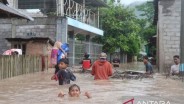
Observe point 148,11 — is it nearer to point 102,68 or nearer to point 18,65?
point 18,65

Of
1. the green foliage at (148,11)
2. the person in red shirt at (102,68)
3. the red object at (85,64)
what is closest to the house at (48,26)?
the red object at (85,64)

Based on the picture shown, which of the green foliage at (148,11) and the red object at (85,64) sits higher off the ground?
the green foliage at (148,11)

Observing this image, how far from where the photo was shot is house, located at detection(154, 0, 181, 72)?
2033cm

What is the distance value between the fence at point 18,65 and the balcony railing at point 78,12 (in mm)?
5758

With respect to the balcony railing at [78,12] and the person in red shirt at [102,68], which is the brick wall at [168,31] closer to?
the balcony railing at [78,12]

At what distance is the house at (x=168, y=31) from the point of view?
20.3m

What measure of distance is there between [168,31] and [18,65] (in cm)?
858

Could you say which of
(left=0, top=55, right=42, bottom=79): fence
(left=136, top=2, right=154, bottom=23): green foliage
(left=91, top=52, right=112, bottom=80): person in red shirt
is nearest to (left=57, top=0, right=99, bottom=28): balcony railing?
(left=0, top=55, right=42, bottom=79): fence

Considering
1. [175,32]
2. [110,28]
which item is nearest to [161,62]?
[175,32]

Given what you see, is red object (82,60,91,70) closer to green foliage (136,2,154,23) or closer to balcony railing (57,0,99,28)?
balcony railing (57,0,99,28)

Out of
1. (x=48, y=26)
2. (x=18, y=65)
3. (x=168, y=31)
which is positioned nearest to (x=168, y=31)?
(x=168, y=31)

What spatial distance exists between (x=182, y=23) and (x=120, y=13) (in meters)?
23.2

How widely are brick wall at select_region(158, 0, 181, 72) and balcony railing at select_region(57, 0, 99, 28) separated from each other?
612cm

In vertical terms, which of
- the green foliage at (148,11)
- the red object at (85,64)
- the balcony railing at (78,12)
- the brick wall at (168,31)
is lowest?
the red object at (85,64)
